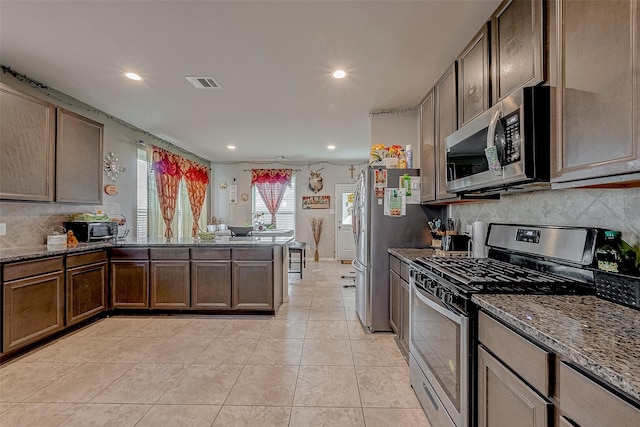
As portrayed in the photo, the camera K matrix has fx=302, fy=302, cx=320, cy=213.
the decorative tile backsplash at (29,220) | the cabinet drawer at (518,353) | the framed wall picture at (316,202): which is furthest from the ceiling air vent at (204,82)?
the framed wall picture at (316,202)

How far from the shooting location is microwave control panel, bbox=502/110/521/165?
1.42 m

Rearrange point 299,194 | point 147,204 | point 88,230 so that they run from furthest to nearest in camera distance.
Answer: point 299,194 → point 147,204 → point 88,230

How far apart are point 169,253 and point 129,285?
0.61 metres

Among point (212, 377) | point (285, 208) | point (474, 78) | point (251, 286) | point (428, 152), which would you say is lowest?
point (212, 377)

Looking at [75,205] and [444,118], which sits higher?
[444,118]

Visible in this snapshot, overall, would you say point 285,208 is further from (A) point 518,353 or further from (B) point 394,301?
(A) point 518,353

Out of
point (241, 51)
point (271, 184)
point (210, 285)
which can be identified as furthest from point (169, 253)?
point (271, 184)

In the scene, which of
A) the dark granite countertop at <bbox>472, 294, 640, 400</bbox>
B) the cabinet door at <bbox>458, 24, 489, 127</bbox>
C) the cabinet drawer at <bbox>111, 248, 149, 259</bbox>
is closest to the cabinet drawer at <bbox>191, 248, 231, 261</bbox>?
the cabinet drawer at <bbox>111, 248, 149, 259</bbox>

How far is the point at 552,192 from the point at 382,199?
1.50 metres

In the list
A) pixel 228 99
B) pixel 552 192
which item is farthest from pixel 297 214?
pixel 552 192

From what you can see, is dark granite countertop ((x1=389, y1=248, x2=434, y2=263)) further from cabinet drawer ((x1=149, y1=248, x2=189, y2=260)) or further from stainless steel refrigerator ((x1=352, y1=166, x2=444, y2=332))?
cabinet drawer ((x1=149, y1=248, x2=189, y2=260))

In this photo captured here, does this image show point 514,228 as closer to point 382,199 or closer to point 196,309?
point 382,199

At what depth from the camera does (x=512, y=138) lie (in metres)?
1.46

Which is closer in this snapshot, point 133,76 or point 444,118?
point 444,118
